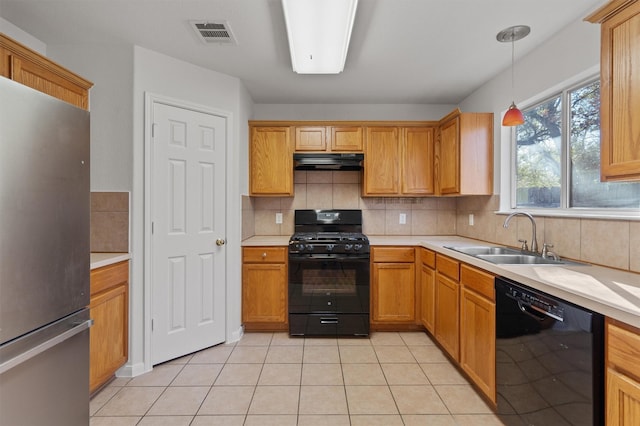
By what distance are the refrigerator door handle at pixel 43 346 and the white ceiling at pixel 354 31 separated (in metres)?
1.84

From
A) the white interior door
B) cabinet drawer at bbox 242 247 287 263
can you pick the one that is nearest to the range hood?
the white interior door

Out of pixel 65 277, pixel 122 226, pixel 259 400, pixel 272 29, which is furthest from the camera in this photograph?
pixel 122 226

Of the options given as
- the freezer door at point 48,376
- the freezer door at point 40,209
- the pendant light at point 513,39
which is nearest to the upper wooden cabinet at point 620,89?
the pendant light at point 513,39

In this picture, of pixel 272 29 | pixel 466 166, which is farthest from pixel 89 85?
pixel 466 166

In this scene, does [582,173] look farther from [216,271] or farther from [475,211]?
[216,271]

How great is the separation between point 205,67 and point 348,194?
1954mm

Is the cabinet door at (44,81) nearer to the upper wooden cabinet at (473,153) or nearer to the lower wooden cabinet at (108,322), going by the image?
the lower wooden cabinet at (108,322)

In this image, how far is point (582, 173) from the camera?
78.2 inches

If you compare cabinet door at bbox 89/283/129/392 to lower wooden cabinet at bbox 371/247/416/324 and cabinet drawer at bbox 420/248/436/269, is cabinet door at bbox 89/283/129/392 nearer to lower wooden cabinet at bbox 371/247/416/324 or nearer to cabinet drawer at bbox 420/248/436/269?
lower wooden cabinet at bbox 371/247/416/324

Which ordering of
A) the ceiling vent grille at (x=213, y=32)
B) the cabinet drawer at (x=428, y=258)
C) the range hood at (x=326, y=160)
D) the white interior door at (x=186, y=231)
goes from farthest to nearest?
the range hood at (x=326, y=160) < the cabinet drawer at (x=428, y=258) < the white interior door at (x=186, y=231) < the ceiling vent grille at (x=213, y=32)

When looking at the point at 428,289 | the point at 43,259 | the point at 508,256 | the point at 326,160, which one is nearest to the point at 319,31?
the point at 326,160

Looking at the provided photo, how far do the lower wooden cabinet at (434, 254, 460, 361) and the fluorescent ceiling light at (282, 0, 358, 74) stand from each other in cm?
179

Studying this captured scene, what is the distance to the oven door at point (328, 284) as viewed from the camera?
287 cm

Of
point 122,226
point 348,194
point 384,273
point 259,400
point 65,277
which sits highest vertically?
point 348,194
